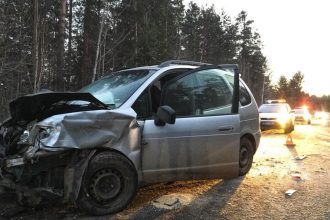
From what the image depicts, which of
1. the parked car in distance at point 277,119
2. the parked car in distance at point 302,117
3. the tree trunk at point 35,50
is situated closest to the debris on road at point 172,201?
the tree trunk at point 35,50

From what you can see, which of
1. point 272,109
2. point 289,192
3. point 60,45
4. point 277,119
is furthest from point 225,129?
point 272,109

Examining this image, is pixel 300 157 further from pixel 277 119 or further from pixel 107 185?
pixel 277 119

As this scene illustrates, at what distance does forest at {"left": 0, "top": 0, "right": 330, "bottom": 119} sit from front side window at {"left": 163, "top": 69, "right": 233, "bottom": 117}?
5872mm

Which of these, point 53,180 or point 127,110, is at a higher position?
point 127,110

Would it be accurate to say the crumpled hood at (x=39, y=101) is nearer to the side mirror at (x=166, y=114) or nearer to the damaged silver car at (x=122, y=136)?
the damaged silver car at (x=122, y=136)

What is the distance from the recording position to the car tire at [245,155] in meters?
7.32

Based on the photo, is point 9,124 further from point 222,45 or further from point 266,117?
point 222,45

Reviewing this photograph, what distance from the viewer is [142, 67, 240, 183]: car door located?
5730 mm

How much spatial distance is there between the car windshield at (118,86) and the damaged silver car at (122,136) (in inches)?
0.9

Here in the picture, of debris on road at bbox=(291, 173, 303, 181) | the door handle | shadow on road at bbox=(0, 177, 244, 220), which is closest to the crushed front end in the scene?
shadow on road at bbox=(0, 177, 244, 220)

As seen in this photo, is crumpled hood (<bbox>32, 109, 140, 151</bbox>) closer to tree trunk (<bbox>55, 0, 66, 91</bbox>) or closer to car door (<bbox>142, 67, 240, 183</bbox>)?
car door (<bbox>142, 67, 240, 183</bbox>)

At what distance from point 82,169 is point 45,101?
1.08m

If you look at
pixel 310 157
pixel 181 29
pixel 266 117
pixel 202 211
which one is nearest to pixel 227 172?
pixel 202 211

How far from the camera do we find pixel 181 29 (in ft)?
178
